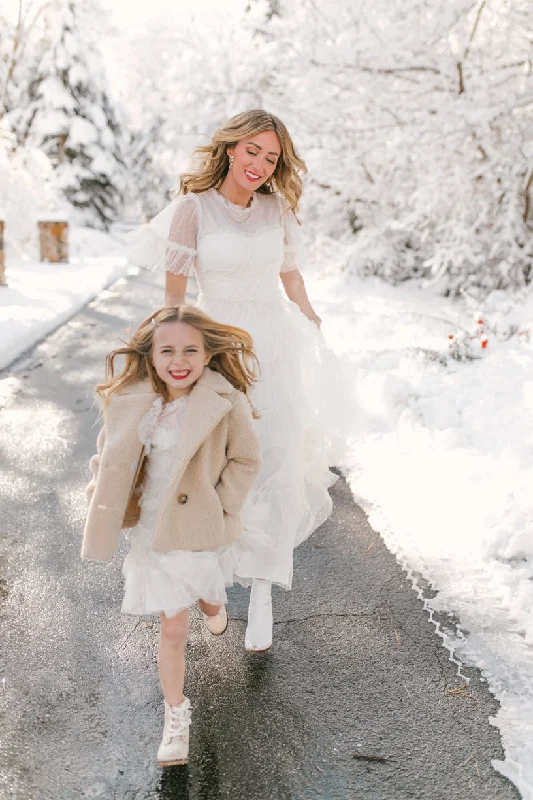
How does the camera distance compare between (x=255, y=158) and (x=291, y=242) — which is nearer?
(x=255, y=158)

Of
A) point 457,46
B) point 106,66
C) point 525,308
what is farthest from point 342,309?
point 106,66

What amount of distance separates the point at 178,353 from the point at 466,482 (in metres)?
3.03

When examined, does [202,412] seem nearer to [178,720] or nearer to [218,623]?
[178,720]

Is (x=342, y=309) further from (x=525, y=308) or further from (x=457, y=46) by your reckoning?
(x=457, y=46)

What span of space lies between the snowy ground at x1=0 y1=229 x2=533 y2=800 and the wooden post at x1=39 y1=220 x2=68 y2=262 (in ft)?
30.0

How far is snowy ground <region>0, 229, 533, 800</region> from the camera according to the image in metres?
3.26

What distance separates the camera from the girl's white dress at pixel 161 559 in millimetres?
2541

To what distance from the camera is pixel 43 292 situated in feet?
45.8

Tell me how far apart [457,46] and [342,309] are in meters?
4.11

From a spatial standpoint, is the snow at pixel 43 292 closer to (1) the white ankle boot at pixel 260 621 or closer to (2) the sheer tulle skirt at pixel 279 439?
(2) the sheer tulle skirt at pixel 279 439

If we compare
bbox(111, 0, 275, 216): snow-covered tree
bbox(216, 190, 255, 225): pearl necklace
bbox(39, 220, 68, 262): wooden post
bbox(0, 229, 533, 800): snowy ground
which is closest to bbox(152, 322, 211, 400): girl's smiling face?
bbox(216, 190, 255, 225): pearl necklace

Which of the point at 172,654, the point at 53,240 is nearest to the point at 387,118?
the point at 53,240

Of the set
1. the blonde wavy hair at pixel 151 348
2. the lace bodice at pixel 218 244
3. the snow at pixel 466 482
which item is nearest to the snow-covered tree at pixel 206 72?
the snow at pixel 466 482

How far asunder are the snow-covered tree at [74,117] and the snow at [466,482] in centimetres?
2644
